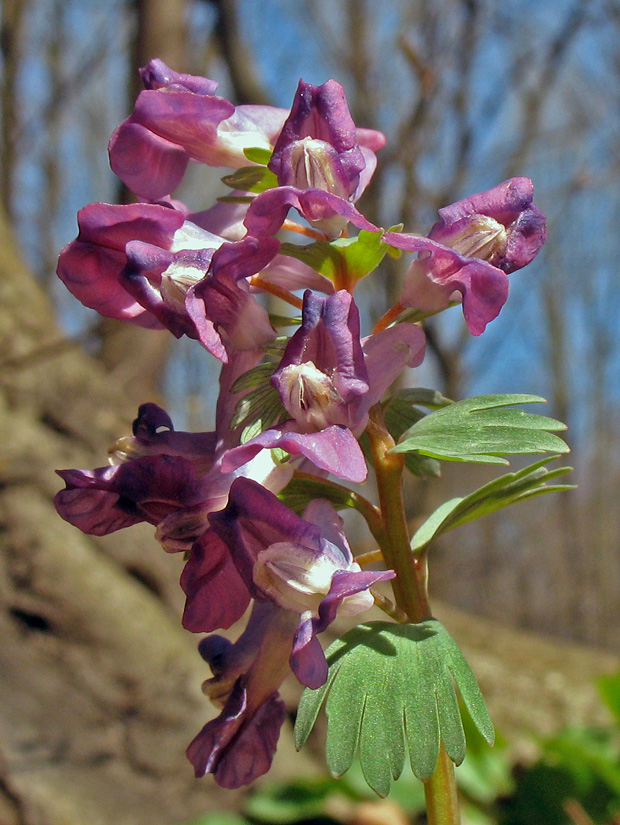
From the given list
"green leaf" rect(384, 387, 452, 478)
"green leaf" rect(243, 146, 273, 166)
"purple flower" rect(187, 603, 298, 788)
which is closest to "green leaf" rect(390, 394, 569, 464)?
"green leaf" rect(384, 387, 452, 478)

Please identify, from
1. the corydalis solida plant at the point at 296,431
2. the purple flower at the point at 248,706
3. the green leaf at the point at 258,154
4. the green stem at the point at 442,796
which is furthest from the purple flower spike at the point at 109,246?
the green stem at the point at 442,796

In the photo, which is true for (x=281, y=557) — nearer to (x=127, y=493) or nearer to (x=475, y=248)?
(x=127, y=493)

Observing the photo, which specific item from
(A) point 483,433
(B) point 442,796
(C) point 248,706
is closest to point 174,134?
(A) point 483,433

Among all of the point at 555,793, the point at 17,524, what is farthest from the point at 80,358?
the point at 555,793

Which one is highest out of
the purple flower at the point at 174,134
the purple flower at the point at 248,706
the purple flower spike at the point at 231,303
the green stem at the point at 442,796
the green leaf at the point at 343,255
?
the purple flower at the point at 174,134

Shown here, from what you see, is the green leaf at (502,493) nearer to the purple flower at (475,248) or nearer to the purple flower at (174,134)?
the purple flower at (475,248)

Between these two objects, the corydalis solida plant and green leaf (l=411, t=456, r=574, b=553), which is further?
green leaf (l=411, t=456, r=574, b=553)

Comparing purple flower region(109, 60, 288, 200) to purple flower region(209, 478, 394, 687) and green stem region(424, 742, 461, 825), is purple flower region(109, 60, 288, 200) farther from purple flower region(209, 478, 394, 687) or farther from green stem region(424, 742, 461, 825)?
green stem region(424, 742, 461, 825)
